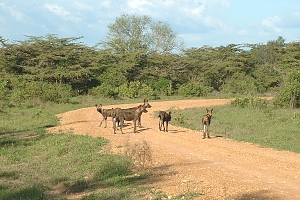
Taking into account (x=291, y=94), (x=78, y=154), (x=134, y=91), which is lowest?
(x=78, y=154)

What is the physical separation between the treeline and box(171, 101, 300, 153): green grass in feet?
16.2

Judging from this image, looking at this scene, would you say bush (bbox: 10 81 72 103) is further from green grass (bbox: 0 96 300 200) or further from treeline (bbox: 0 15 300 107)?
green grass (bbox: 0 96 300 200)

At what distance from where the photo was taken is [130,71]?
139ft

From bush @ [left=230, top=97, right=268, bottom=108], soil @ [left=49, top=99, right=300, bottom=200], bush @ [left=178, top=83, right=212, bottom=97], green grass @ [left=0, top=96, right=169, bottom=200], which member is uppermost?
bush @ [left=178, top=83, right=212, bottom=97]

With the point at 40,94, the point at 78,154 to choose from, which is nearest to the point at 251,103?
the point at 40,94

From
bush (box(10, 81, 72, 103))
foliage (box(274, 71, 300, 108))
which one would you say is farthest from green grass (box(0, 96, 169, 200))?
foliage (box(274, 71, 300, 108))

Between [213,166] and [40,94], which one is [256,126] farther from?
[40,94]

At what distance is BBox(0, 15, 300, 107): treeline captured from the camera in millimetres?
30719

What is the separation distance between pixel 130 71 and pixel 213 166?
33.2m

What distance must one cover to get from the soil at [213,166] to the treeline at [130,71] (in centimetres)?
1272

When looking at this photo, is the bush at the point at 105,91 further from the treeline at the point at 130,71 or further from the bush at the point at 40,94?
the bush at the point at 40,94

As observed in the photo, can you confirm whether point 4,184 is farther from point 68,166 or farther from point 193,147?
point 193,147

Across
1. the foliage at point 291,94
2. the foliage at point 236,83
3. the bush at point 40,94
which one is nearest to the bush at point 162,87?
the foliage at point 236,83

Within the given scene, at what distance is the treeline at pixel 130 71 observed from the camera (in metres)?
30.7
